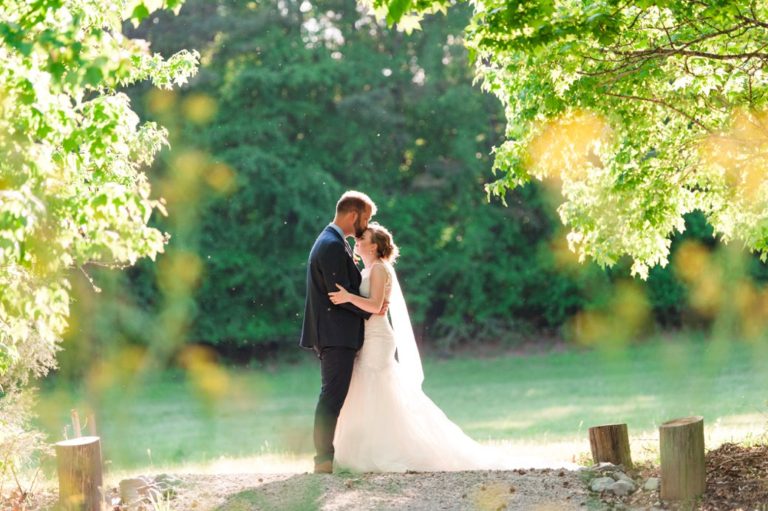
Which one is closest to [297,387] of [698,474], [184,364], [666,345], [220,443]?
[184,364]

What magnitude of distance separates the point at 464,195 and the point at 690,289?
7066mm

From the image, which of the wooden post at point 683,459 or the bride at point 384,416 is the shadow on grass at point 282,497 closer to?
the bride at point 384,416

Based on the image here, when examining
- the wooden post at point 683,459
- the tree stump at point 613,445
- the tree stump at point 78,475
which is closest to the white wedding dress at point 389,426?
the tree stump at point 613,445

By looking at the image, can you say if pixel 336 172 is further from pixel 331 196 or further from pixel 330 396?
pixel 330 396

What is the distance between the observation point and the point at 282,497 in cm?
673

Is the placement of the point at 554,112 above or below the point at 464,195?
below

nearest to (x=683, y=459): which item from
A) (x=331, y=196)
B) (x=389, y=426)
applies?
(x=389, y=426)

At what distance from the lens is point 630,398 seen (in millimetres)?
20406

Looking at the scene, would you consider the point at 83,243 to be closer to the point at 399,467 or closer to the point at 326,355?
the point at 326,355

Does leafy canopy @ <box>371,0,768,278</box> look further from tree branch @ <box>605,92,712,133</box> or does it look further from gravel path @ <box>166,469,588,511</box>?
gravel path @ <box>166,469,588,511</box>

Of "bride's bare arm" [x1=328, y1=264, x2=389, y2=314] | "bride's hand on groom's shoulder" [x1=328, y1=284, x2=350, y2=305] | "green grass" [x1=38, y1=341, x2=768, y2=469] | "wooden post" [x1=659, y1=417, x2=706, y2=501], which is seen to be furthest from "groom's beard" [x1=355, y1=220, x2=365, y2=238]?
"green grass" [x1=38, y1=341, x2=768, y2=469]

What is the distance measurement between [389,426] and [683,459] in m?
2.41

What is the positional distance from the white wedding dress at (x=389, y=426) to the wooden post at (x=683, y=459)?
1.79 metres

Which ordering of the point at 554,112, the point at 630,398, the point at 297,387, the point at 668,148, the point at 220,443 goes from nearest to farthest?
1. the point at 554,112
2. the point at 668,148
3. the point at 220,443
4. the point at 630,398
5. the point at 297,387
